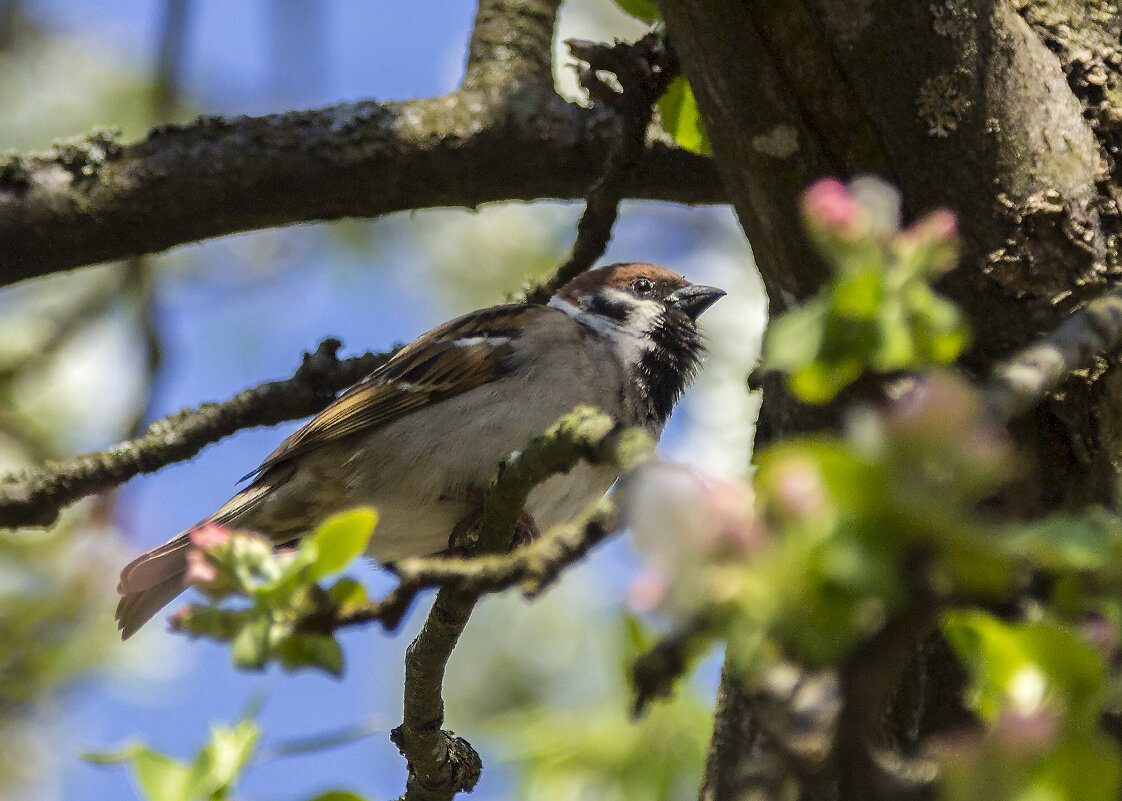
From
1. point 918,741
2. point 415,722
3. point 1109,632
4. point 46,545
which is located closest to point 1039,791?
point 1109,632

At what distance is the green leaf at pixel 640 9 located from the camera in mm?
2529

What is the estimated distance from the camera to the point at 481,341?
2.84 meters

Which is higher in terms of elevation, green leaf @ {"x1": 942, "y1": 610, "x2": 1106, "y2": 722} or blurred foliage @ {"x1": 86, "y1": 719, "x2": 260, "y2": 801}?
blurred foliage @ {"x1": 86, "y1": 719, "x2": 260, "y2": 801}

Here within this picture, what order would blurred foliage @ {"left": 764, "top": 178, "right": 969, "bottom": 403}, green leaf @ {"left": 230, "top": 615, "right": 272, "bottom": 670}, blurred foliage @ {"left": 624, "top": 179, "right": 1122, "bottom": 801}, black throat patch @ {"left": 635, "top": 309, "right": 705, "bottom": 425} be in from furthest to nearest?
black throat patch @ {"left": 635, "top": 309, "right": 705, "bottom": 425} < green leaf @ {"left": 230, "top": 615, "right": 272, "bottom": 670} < blurred foliage @ {"left": 764, "top": 178, "right": 969, "bottom": 403} < blurred foliage @ {"left": 624, "top": 179, "right": 1122, "bottom": 801}

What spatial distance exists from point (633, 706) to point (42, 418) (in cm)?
358

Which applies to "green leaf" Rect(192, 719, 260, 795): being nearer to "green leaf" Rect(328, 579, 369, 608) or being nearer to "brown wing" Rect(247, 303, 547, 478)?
"green leaf" Rect(328, 579, 369, 608)

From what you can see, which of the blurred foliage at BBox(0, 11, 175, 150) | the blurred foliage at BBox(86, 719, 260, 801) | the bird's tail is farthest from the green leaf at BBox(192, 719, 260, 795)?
the blurred foliage at BBox(0, 11, 175, 150)

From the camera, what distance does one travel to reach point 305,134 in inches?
101

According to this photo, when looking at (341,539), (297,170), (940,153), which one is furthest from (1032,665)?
(297,170)

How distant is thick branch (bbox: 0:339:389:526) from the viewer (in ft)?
8.38

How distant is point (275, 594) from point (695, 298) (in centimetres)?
239

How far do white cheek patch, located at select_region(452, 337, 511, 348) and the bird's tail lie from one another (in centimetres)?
81

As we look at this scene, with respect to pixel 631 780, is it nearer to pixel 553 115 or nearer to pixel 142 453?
pixel 142 453

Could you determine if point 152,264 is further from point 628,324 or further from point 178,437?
point 628,324
